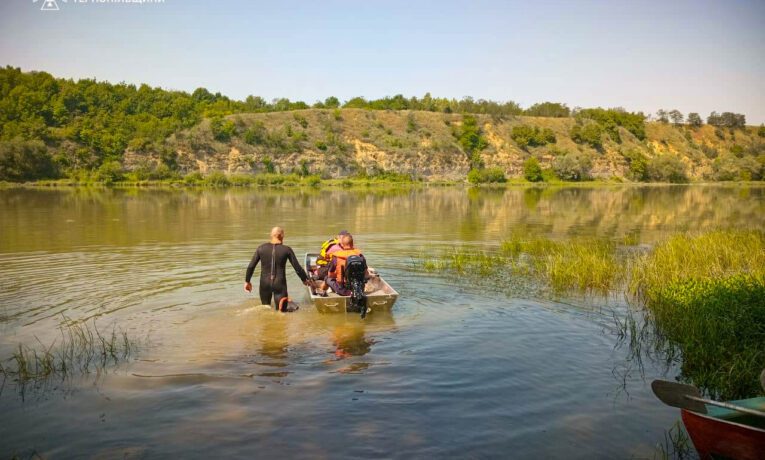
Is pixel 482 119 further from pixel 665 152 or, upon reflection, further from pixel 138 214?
pixel 138 214

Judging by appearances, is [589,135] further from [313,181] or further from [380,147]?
[313,181]

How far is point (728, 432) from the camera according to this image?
17.3 ft

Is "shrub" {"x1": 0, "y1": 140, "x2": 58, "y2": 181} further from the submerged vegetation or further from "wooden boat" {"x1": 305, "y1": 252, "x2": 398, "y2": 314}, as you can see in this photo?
"wooden boat" {"x1": 305, "y1": 252, "x2": 398, "y2": 314}

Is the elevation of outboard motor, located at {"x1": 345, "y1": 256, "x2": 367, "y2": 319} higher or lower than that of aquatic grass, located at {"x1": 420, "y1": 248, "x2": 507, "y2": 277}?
higher

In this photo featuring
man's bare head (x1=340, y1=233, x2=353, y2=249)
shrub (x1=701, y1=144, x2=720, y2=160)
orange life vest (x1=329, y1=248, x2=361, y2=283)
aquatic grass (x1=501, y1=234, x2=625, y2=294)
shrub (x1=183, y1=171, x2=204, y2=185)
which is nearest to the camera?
orange life vest (x1=329, y1=248, x2=361, y2=283)

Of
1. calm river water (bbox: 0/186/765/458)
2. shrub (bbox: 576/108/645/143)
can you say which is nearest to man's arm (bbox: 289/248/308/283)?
calm river water (bbox: 0/186/765/458)

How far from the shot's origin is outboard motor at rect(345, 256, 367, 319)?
1148cm

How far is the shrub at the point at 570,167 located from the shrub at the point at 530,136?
14.9 metres

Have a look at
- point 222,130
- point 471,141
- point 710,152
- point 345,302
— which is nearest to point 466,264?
point 345,302

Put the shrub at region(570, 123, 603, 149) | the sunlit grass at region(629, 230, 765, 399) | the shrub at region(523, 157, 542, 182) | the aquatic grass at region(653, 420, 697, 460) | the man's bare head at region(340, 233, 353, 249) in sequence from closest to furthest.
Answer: the aquatic grass at region(653, 420, 697, 460), the sunlit grass at region(629, 230, 765, 399), the man's bare head at region(340, 233, 353, 249), the shrub at region(523, 157, 542, 182), the shrub at region(570, 123, 603, 149)

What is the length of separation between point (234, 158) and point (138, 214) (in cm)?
5680

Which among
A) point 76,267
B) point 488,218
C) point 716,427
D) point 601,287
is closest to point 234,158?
point 488,218

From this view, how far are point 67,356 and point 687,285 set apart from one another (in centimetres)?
1203

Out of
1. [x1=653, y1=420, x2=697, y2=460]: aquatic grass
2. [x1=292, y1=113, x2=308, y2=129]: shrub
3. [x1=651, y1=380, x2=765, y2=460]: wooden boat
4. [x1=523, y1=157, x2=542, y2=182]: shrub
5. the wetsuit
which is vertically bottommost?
[x1=653, y1=420, x2=697, y2=460]: aquatic grass
